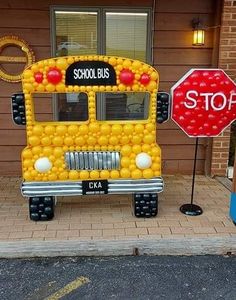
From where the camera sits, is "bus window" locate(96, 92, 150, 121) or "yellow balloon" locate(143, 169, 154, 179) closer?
"yellow balloon" locate(143, 169, 154, 179)

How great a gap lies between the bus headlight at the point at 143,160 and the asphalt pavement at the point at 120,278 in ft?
3.23

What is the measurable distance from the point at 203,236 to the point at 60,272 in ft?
4.84

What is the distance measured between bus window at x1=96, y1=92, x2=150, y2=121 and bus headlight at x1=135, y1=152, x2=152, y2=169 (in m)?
1.70

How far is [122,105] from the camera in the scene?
541cm

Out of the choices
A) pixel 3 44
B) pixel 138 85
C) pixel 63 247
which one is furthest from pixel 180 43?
pixel 63 247

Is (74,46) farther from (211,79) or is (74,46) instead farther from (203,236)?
(203,236)

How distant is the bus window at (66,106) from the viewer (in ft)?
17.3

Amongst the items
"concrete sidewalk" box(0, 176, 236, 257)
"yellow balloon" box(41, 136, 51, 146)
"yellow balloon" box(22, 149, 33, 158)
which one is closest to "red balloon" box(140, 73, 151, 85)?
"yellow balloon" box(41, 136, 51, 146)

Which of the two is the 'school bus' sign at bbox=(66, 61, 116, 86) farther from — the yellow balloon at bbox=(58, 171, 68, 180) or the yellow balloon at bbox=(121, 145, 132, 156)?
the yellow balloon at bbox=(58, 171, 68, 180)

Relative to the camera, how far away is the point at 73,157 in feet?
12.5

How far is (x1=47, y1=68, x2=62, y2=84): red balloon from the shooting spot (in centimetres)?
356

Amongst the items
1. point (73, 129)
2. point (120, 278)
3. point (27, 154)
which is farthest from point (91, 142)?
point (120, 278)

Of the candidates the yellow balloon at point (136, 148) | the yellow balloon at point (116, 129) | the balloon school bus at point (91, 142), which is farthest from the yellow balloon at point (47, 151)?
the yellow balloon at point (136, 148)

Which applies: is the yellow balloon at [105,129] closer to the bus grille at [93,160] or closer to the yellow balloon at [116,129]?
the yellow balloon at [116,129]
